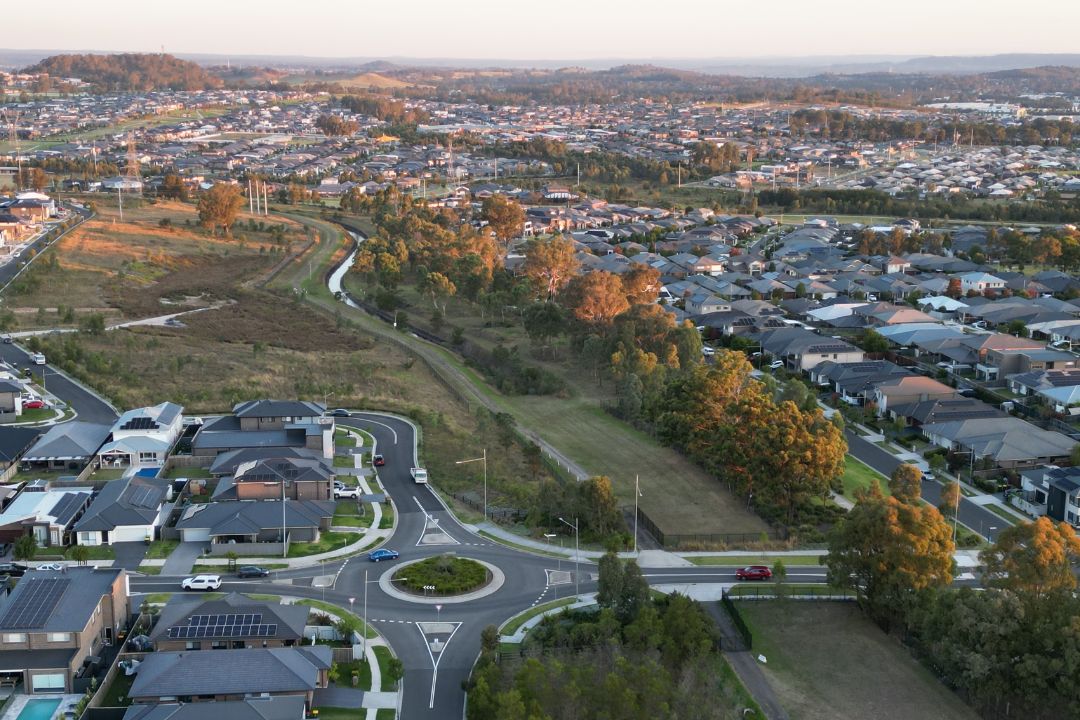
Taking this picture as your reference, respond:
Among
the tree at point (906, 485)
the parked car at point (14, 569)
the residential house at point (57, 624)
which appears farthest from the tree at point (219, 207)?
the tree at point (906, 485)

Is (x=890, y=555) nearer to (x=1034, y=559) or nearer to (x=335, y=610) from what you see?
(x=1034, y=559)

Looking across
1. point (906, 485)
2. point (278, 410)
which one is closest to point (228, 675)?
point (278, 410)

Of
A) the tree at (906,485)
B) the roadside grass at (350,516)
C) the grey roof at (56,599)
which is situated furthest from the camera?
the roadside grass at (350,516)

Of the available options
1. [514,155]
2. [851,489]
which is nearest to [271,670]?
[851,489]

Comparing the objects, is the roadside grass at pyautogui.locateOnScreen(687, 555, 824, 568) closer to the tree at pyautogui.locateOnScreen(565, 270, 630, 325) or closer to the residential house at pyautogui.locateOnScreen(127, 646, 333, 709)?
the residential house at pyautogui.locateOnScreen(127, 646, 333, 709)

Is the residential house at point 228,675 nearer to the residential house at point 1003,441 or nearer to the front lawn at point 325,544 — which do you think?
the front lawn at point 325,544

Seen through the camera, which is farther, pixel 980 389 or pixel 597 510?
pixel 980 389

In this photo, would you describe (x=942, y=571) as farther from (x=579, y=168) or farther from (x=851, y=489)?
(x=579, y=168)
